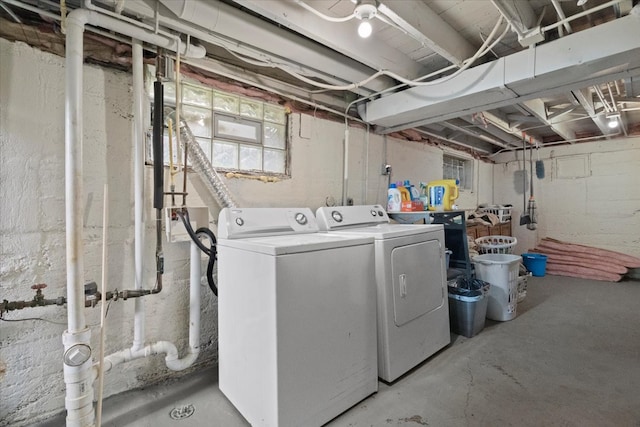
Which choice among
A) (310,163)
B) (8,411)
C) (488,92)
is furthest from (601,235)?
(8,411)

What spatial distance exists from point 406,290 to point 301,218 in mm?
826

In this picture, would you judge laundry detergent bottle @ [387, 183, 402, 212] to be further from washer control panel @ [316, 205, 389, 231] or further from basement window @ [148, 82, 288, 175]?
basement window @ [148, 82, 288, 175]

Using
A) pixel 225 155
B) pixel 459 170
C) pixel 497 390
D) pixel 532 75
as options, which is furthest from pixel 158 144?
pixel 459 170

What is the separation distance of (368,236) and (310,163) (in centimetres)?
103

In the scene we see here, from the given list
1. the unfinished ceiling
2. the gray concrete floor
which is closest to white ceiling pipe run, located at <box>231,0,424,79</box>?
the unfinished ceiling

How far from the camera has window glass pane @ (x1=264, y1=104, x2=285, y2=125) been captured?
2.30 m

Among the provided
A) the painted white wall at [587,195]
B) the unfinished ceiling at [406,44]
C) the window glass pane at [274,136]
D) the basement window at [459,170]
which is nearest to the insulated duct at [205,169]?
the unfinished ceiling at [406,44]

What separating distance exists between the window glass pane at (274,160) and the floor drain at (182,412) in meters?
1.57

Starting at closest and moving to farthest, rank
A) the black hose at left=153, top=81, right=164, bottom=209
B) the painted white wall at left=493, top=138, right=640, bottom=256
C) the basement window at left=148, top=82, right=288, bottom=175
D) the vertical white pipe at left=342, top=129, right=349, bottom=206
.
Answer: the black hose at left=153, top=81, right=164, bottom=209 → the basement window at left=148, top=82, right=288, bottom=175 → the vertical white pipe at left=342, top=129, right=349, bottom=206 → the painted white wall at left=493, top=138, right=640, bottom=256

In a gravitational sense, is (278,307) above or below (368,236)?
below

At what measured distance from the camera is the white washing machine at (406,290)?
1.80m

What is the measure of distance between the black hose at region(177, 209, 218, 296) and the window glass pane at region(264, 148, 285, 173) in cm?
69

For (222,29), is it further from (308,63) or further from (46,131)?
(46,131)

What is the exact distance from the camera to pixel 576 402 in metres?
1.62
